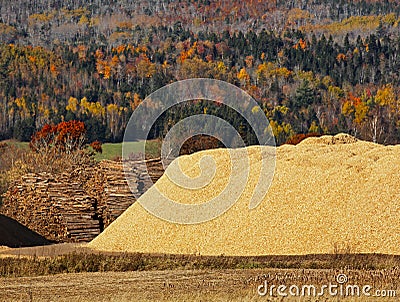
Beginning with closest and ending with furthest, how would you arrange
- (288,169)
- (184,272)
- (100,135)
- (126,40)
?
1. (184,272)
2. (288,169)
3. (100,135)
4. (126,40)

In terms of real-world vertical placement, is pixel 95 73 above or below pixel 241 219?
below

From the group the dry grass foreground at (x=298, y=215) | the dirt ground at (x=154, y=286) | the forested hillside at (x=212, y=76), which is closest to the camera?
the dirt ground at (x=154, y=286)

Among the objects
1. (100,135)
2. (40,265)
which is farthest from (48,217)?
(100,135)

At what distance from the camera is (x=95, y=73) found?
144 meters

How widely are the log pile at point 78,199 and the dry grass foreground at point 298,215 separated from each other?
12.1 ft

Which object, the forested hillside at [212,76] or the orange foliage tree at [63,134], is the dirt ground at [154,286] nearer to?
the orange foliage tree at [63,134]

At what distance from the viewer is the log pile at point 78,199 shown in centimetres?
2973

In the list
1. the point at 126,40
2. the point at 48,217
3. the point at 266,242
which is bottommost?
the point at 126,40

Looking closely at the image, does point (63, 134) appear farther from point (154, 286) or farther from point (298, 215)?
point (154, 286)

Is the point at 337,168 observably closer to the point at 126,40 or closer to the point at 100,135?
the point at 100,135

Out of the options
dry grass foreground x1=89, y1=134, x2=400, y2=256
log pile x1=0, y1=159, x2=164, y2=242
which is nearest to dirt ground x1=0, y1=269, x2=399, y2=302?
dry grass foreground x1=89, y1=134, x2=400, y2=256

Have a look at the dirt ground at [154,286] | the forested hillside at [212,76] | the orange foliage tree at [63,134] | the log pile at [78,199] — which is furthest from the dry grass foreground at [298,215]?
the forested hillside at [212,76]

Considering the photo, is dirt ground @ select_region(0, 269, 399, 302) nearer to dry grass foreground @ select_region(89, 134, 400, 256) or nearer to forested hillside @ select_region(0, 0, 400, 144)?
dry grass foreground @ select_region(89, 134, 400, 256)

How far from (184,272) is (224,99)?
324ft
